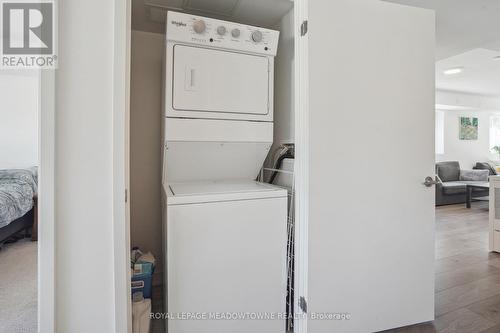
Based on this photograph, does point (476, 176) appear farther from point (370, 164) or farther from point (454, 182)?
point (370, 164)

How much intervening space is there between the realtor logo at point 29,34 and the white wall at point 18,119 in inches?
56.4

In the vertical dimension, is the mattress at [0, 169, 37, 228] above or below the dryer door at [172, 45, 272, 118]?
below

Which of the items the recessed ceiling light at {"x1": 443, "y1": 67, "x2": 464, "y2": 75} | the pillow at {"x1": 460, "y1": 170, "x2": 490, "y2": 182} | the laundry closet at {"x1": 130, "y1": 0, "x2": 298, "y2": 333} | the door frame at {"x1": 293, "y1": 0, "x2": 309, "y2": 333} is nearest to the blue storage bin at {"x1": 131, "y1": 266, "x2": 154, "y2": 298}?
the laundry closet at {"x1": 130, "y1": 0, "x2": 298, "y2": 333}

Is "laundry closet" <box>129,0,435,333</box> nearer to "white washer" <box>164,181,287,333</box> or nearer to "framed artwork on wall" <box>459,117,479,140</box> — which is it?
"white washer" <box>164,181,287,333</box>

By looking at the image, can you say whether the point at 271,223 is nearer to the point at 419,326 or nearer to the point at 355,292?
the point at 355,292

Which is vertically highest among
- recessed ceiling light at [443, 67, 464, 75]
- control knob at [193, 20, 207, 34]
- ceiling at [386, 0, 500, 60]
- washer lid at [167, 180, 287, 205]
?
recessed ceiling light at [443, 67, 464, 75]

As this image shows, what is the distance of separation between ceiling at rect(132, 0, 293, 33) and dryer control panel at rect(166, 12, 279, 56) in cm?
27

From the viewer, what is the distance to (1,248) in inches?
103

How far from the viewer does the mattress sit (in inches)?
97.0

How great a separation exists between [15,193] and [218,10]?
2759mm

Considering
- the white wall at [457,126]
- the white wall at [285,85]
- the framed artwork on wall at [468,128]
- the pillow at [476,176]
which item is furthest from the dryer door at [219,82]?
the framed artwork on wall at [468,128]

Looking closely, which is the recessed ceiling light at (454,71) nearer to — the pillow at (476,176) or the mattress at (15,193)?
the pillow at (476,176)

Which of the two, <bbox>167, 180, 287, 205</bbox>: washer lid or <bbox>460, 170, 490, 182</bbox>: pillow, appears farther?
<bbox>460, 170, 490, 182</bbox>: pillow

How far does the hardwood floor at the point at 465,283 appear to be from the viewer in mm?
1607
